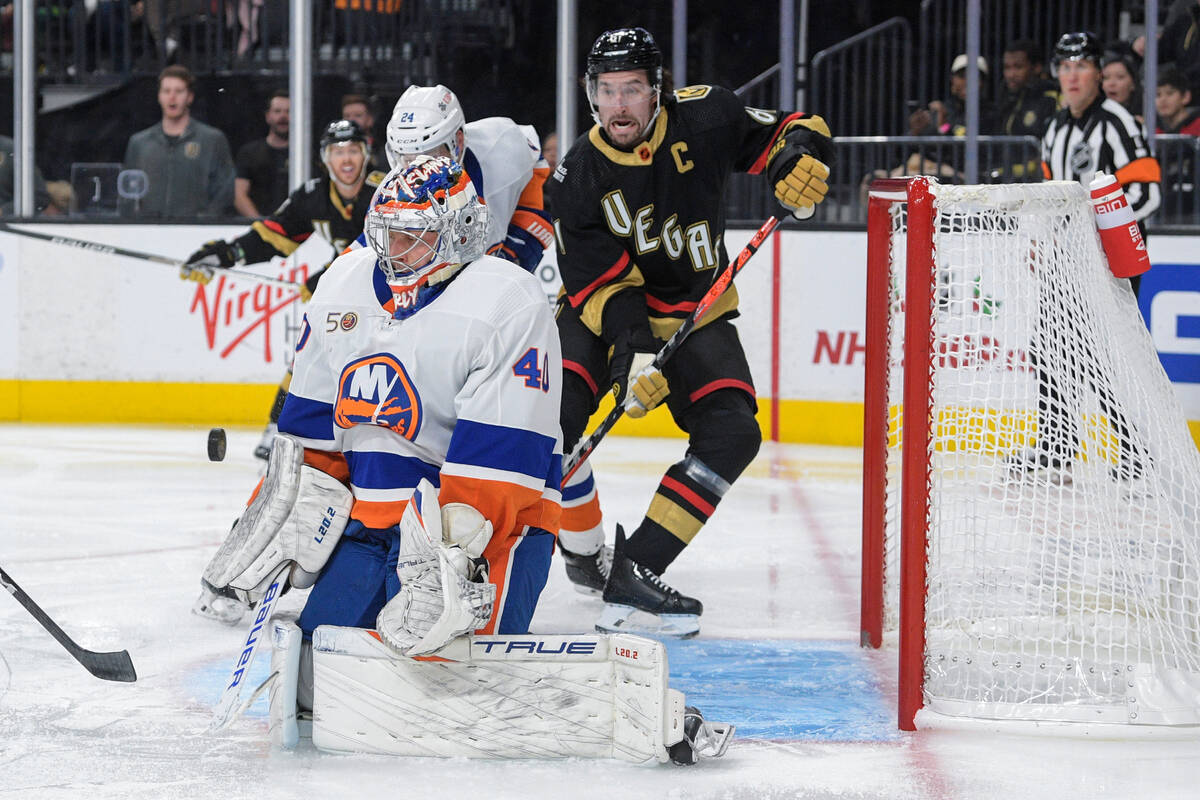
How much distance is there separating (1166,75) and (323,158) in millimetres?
3007

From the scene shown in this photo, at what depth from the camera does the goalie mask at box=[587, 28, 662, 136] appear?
2.76m

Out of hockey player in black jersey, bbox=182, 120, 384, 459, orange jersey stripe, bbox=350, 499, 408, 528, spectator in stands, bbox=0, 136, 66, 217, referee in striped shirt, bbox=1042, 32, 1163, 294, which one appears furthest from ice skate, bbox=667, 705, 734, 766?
spectator in stands, bbox=0, 136, 66, 217

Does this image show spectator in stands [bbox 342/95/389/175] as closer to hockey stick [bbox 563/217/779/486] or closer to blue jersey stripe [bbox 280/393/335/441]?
hockey stick [bbox 563/217/779/486]

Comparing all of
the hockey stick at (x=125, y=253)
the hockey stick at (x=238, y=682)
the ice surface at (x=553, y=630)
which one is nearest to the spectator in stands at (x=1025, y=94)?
the ice surface at (x=553, y=630)

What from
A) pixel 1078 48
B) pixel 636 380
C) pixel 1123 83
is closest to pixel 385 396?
pixel 636 380

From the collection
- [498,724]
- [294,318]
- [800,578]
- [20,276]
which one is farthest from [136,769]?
[20,276]

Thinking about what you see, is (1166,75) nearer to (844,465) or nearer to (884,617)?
(844,465)

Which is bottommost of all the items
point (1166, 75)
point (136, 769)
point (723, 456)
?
point (136, 769)

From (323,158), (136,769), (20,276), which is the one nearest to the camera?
(136,769)

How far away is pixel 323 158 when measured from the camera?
4473mm

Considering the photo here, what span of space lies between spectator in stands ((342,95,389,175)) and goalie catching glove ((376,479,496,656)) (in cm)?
427

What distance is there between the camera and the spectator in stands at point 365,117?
6.07 m

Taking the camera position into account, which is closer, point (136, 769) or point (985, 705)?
point (136, 769)

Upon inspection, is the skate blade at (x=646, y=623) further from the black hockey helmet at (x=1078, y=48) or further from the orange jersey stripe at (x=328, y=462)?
the black hockey helmet at (x=1078, y=48)
